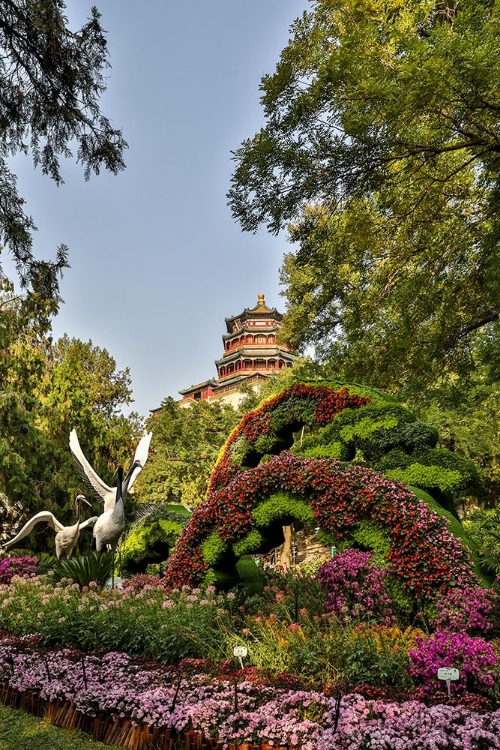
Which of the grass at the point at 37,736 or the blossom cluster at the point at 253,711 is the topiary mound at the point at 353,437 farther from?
the grass at the point at 37,736

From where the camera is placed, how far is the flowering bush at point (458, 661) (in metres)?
4.25

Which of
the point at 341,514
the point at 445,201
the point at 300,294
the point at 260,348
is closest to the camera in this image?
the point at 341,514

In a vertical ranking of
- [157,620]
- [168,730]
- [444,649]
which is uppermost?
[157,620]

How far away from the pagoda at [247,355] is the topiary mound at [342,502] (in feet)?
111

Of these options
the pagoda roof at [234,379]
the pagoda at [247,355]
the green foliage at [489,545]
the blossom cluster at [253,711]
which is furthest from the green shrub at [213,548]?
the pagoda at [247,355]

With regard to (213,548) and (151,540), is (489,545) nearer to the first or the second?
(213,548)

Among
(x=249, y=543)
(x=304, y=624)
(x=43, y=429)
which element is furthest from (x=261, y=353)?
(x=304, y=624)

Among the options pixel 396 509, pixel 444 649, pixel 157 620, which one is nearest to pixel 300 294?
pixel 396 509

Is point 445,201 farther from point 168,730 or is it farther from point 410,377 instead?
point 168,730

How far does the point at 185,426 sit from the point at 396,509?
783 inches

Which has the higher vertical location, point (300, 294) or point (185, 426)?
point (185, 426)

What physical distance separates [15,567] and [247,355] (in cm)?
3299

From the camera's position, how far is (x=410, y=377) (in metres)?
11.0

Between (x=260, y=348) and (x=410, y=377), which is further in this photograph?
(x=260, y=348)
